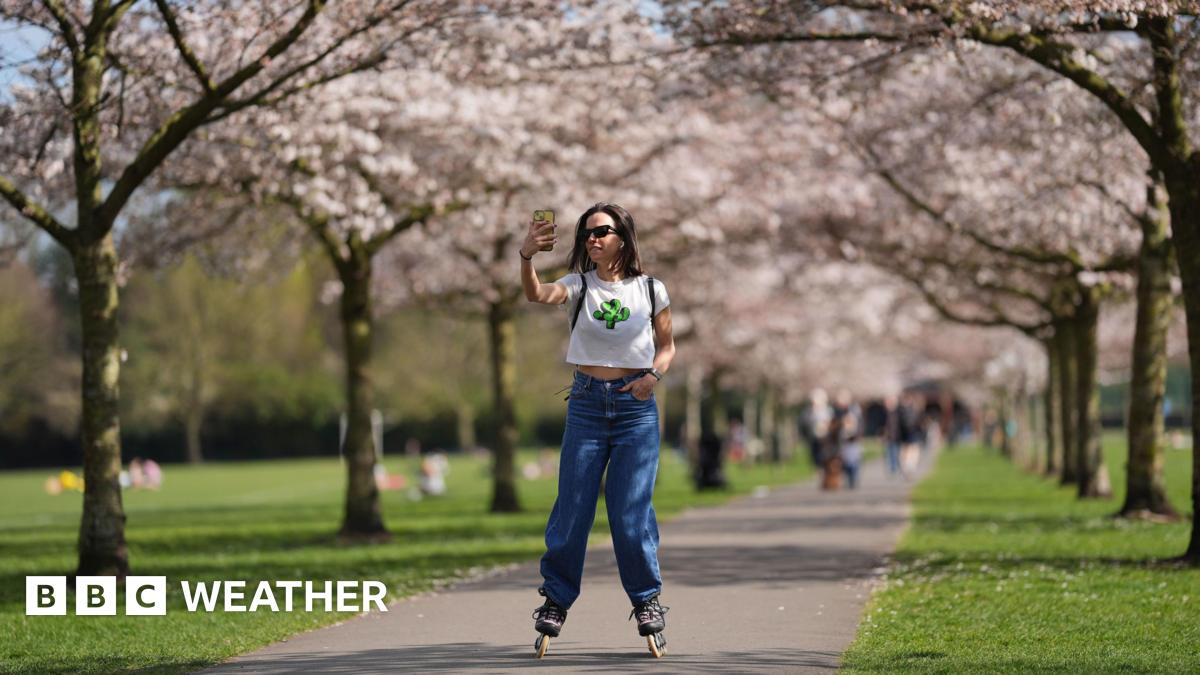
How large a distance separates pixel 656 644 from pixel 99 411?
6471mm

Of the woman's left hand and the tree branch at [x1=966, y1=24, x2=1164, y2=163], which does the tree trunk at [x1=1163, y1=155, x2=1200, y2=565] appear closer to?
the tree branch at [x1=966, y1=24, x2=1164, y2=163]

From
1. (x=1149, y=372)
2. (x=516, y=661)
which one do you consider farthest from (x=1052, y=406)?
(x=516, y=661)

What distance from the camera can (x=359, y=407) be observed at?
752 inches

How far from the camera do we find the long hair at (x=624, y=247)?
782 cm

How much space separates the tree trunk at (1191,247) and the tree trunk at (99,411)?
7.84 meters

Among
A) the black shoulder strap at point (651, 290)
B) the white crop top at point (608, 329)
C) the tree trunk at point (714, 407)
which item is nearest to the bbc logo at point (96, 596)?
the white crop top at point (608, 329)

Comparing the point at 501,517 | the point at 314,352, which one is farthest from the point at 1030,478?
the point at 314,352

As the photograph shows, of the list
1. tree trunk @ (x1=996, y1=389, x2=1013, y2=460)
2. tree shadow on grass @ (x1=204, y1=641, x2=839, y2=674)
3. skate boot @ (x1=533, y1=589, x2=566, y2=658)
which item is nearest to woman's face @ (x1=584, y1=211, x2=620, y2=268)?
skate boot @ (x1=533, y1=589, x2=566, y2=658)

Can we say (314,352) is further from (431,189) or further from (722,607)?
(722,607)

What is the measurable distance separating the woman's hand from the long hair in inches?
13.6

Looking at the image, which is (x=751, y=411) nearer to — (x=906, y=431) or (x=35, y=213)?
(x=906, y=431)

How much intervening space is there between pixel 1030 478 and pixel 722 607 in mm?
26864

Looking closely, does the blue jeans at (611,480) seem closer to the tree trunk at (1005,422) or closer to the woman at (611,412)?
the woman at (611,412)

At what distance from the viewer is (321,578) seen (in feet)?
44.2
